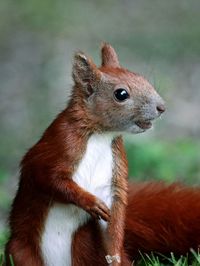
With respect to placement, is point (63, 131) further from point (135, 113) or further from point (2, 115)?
point (2, 115)

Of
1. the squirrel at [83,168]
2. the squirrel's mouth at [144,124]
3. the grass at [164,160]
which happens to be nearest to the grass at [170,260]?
the squirrel at [83,168]

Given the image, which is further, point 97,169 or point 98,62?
point 98,62

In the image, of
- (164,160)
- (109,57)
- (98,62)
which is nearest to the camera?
(109,57)

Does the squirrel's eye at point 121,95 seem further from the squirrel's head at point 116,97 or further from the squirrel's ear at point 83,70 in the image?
the squirrel's ear at point 83,70

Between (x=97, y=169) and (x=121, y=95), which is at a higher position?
(x=121, y=95)

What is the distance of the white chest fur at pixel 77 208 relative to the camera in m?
5.24

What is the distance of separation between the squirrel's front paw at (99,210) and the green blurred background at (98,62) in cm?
340

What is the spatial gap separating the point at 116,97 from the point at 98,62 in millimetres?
5375

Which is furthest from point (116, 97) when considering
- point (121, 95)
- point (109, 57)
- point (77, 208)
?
point (77, 208)

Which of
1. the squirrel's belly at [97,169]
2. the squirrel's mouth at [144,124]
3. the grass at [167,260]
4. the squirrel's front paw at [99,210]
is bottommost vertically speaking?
the grass at [167,260]

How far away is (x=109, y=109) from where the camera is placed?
524 centimetres

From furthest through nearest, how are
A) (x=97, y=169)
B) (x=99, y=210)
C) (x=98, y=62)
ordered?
1. (x=98, y=62)
2. (x=97, y=169)
3. (x=99, y=210)

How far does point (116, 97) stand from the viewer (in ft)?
17.2

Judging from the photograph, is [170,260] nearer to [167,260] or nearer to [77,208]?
[167,260]
